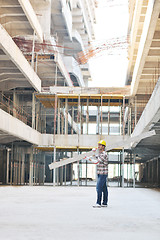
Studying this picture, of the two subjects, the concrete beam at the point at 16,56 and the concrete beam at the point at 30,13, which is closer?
the concrete beam at the point at 16,56

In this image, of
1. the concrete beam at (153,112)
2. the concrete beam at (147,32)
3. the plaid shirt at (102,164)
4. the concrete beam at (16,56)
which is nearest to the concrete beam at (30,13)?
the concrete beam at (16,56)

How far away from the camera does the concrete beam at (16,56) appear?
72.0ft

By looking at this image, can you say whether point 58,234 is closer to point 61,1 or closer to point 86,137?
→ point 86,137

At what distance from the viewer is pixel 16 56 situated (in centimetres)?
2488

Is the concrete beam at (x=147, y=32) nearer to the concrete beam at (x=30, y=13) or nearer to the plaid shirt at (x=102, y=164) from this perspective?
the concrete beam at (x=30, y=13)

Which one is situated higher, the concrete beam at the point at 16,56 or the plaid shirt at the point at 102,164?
the concrete beam at the point at 16,56

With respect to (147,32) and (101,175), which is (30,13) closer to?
(147,32)

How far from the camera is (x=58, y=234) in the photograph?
665cm

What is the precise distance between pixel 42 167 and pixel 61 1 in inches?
582

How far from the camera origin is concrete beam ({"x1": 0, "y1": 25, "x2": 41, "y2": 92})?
2194cm

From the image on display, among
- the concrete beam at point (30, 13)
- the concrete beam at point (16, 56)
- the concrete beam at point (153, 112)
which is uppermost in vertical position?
the concrete beam at point (30, 13)

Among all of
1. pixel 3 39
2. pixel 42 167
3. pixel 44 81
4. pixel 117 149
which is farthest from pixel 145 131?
pixel 44 81

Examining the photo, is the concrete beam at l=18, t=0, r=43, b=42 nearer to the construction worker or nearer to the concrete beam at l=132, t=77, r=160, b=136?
the concrete beam at l=132, t=77, r=160, b=136

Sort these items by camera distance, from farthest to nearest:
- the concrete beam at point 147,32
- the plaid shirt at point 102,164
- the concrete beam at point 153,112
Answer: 1. the concrete beam at point 147,32
2. the concrete beam at point 153,112
3. the plaid shirt at point 102,164
